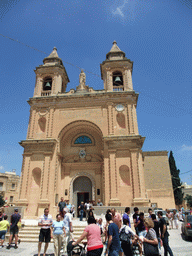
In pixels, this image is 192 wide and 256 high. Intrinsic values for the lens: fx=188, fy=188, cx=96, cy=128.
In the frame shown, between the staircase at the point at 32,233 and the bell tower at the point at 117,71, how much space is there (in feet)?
48.1

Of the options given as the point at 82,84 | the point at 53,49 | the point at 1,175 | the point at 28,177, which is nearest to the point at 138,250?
the point at 28,177

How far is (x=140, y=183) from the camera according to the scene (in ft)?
55.0

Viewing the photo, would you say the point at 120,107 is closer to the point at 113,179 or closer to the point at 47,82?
the point at 113,179

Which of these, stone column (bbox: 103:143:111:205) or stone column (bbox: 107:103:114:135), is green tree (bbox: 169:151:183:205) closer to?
stone column (bbox: 107:103:114:135)

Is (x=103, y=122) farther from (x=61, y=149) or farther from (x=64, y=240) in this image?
(x=64, y=240)

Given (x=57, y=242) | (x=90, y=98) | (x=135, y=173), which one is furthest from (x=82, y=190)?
(x=57, y=242)

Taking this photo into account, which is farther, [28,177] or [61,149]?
[61,149]

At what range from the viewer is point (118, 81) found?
22625 millimetres

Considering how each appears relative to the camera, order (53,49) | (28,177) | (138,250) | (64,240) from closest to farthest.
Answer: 1. (138,250)
2. (64,240)
3. (28,177)
4. (53,49)

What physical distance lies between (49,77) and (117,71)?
860 centimetres

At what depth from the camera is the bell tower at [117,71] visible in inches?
854

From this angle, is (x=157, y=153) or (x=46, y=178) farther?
(x=157, y=153)

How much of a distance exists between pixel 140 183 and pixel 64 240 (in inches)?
430

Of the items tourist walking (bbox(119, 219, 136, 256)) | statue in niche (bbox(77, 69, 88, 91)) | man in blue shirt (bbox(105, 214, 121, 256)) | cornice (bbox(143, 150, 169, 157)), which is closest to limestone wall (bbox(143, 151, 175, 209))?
cornice (bbox(143, 150, 169, 157))
